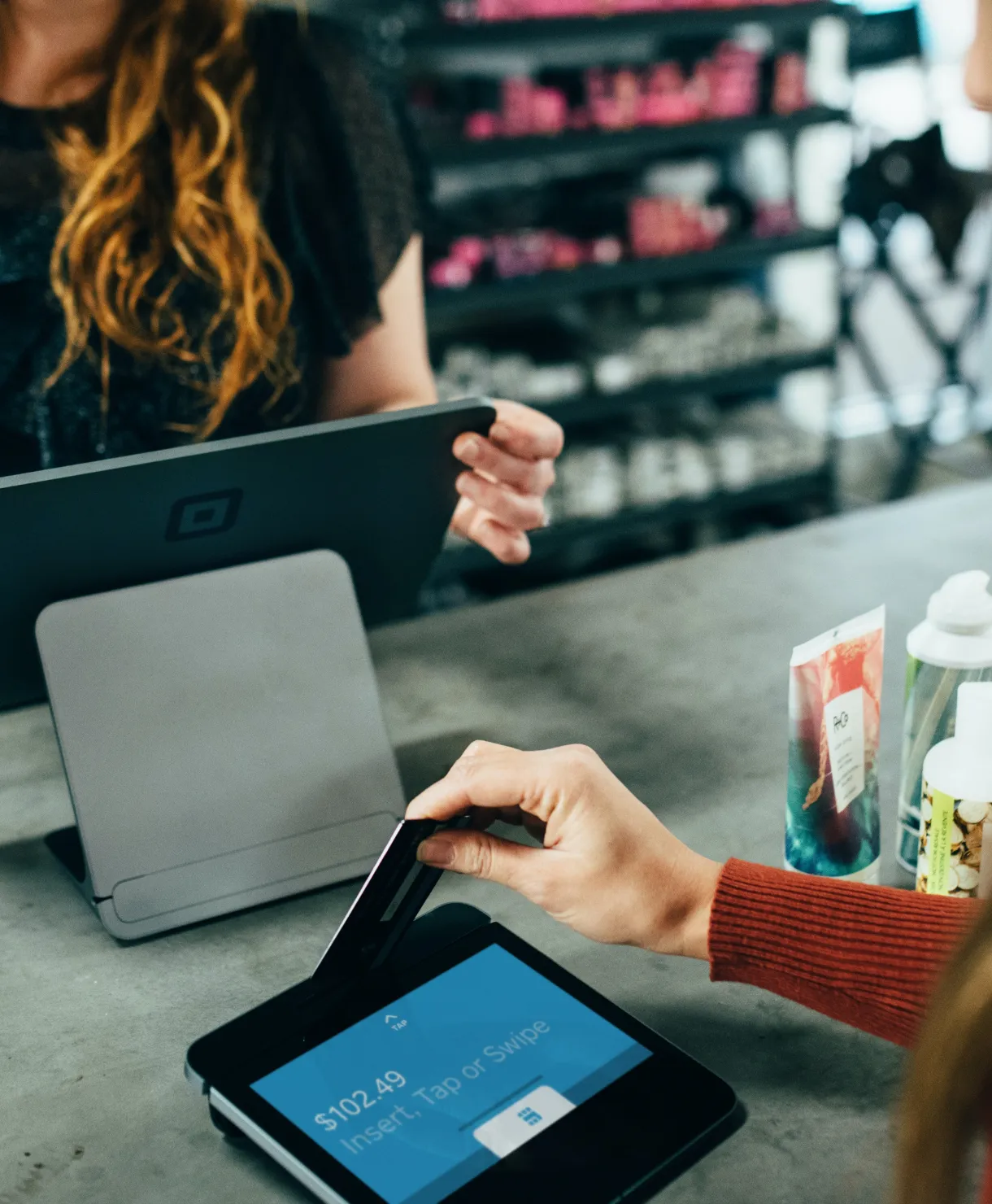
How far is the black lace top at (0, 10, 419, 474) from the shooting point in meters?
1.37

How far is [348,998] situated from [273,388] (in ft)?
2.82

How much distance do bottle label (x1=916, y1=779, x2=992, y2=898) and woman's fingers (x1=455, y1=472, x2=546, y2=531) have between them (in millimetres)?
472

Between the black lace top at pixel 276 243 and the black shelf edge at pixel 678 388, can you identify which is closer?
the black lace top at pixel 276 243

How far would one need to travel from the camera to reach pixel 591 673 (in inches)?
51.0

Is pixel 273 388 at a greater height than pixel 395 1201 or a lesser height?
greater

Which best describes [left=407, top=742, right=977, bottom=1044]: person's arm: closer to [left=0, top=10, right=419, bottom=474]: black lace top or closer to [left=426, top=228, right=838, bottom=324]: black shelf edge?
[left=0, top=10, right=419, bottom=474]: black lace top

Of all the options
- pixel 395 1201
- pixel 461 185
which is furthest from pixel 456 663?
pixel 461 185

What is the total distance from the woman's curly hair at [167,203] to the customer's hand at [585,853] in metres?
0.77

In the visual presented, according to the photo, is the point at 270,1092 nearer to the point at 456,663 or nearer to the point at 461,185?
the point at 456,663

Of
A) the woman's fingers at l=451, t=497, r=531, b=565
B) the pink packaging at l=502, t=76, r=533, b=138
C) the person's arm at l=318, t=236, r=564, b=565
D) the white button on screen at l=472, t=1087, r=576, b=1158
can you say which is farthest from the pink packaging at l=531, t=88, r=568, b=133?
the white button on screen at l=472, t=1087, r=576, b=1158

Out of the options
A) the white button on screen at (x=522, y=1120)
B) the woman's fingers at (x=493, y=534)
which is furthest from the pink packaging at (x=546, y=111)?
the white button on screen at (x=522, y=1120)

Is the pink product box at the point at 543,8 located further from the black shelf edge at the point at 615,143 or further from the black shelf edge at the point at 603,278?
the black shelf edge at the point at 603,278

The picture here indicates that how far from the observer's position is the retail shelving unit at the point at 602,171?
2.96m

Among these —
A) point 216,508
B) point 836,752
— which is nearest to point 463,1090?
point 836,752
